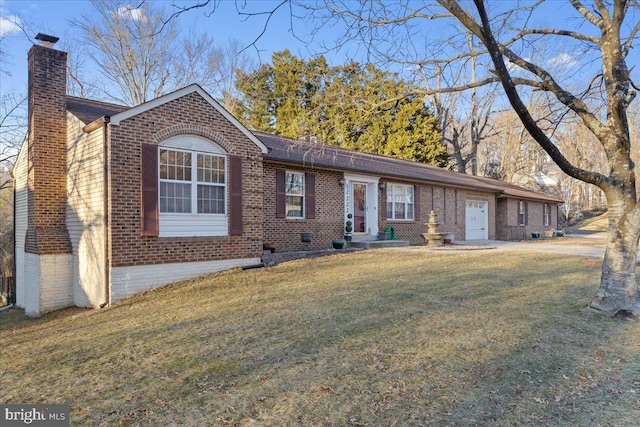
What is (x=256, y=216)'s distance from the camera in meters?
11.1

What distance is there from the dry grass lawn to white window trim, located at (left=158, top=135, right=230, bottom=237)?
197 cm

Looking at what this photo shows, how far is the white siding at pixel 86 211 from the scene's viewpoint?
9.03 metres

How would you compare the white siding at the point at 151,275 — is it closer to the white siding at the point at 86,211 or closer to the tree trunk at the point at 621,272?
the white siding at the point at 86,211

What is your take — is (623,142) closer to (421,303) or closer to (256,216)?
(421,303)

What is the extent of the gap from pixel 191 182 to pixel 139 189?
1.18 meters

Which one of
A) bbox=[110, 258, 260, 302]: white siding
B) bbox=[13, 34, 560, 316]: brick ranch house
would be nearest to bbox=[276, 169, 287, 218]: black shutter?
bbox=[13, 34, 560, 316]: brick ranch house

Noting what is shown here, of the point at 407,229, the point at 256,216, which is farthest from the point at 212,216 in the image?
the point at 407,229

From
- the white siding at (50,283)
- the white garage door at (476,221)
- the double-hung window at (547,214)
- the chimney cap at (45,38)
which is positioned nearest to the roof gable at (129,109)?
the chimney cap at (45,38)

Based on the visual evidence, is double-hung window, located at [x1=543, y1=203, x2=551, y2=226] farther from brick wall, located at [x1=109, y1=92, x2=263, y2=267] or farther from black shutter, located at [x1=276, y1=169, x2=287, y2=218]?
brick wall, located at [x1=109, y1=92, x2=263, y2=267]

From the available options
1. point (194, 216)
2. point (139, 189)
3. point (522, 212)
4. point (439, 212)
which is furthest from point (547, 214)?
point (139, 189)

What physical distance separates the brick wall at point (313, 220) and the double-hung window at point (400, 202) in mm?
3006

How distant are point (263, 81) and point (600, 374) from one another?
2887cm

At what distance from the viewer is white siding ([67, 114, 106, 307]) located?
9031 millimetres

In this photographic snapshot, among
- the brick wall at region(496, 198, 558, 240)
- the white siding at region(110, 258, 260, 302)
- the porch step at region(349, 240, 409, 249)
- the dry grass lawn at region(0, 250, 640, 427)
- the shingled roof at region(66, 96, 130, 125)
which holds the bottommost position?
the dry grass lawn at region(0, 250, 640, 427)
